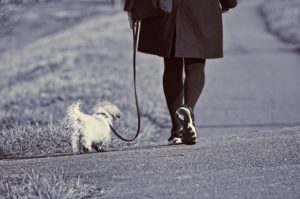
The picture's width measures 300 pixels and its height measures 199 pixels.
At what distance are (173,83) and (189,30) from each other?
47cm

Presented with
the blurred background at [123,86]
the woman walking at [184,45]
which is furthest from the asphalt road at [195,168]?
the blurred background at [123,86]

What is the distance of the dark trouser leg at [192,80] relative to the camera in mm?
7136

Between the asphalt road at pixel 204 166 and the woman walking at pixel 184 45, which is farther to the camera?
the woman walking at pixel 184 45

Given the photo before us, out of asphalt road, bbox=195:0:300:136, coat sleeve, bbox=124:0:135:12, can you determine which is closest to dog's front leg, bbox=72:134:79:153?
coat sleeve, bbox=124:0:135:12

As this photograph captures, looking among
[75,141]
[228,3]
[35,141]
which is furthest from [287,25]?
[75,141]

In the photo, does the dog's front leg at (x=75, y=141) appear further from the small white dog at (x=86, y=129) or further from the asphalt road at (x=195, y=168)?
the asphalt road at (x=195, y=168)

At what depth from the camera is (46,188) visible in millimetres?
5109

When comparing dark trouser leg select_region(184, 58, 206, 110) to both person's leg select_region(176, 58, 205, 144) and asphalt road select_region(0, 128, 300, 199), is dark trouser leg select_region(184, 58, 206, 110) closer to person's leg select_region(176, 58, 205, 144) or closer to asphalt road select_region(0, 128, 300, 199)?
person's leg select_region(176, 58, 205, 144)

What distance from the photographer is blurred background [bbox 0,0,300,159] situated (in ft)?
32.1

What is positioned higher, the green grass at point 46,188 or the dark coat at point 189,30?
the dark coat at point 189,30

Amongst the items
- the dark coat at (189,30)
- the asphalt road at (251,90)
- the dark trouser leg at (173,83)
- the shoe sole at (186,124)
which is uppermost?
the dark coat at (189,30)

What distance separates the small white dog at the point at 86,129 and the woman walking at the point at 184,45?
0.54m

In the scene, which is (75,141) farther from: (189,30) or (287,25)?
(287,25)

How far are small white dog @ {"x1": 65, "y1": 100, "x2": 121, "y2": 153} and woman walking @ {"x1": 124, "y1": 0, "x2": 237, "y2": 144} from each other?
1.76 feet
